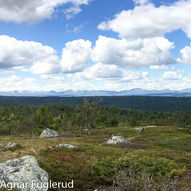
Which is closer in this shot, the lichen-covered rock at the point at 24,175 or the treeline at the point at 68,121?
the lichen-covered rock at the point at 24,175

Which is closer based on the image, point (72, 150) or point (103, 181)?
point (103, 181)

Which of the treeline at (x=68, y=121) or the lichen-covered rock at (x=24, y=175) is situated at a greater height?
the lichen-covered rock at (x=24, y=175)

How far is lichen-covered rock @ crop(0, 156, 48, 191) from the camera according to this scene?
1450 centimetres

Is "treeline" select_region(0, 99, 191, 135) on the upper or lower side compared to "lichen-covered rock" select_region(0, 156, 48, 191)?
lower

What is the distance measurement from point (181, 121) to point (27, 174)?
18247cm

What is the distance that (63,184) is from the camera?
17609 mm

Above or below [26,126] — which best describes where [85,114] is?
above

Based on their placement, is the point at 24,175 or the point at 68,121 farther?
the point at 68,121

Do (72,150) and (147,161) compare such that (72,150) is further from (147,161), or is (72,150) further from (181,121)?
(181,121)

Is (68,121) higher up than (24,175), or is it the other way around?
(24,175)

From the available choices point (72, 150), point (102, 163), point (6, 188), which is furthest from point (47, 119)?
point (6, 188)

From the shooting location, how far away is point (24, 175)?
15367 millimetres

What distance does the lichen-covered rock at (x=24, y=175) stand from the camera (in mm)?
14500

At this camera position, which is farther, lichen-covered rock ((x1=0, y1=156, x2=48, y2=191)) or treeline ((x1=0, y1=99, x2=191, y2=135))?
treeline ((x1=0, y1=99, x2=191, y2=135))
